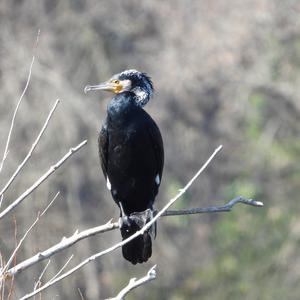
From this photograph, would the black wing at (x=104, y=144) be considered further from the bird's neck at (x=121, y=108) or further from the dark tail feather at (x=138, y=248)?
the dark tail feather at (x=138, y=248)

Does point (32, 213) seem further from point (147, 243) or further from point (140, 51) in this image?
point (147, 243)

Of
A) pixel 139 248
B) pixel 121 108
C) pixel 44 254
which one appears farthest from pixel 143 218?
pixel 44 254

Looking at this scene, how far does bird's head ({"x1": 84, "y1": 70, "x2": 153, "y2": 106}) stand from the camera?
5641mm

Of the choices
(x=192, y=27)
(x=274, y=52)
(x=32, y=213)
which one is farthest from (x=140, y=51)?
(x=32, y=213)

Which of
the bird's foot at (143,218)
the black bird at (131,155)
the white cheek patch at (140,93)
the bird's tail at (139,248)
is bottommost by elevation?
the bird's tail at (139,248)

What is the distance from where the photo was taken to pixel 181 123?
44.8ft

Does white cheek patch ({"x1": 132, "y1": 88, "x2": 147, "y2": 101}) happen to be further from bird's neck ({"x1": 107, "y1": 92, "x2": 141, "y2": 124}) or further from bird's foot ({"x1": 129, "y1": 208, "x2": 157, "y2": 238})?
bird's foot ({"x1": 129, "y1": 208, "x2": 157, "y2": 238})

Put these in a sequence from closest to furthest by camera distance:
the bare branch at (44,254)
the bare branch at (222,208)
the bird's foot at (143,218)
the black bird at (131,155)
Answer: the bare branch at (44,254) < the bare branch at (222,208) < the bird's foot at (143,218) < the black bird at (131,155)

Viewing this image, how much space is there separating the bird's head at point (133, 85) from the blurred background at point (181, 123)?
19.4 ft

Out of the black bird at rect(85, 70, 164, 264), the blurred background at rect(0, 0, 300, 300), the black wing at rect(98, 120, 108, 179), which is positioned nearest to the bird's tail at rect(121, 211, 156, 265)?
the black bird at rect(85, 70, 164, 264)

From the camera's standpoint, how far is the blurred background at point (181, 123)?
39.8 ft

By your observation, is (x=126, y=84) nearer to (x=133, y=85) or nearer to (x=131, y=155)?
(x=133, y=85)

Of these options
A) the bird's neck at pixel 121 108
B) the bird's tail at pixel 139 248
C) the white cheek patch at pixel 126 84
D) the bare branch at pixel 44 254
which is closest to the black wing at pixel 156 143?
the bird's neck at pixel 121 108

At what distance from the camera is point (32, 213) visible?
11617mm
